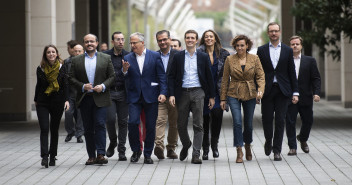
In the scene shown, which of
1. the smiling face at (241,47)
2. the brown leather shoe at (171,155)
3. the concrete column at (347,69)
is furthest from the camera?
the concrete column at (347,69)

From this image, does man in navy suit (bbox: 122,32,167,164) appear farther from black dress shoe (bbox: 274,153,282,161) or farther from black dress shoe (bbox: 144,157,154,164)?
black dress shoe (bbox: 274,153,282,161)

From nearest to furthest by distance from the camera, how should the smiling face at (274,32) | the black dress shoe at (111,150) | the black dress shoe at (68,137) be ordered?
the smiling face at (274,32), the black dress shoe at (111,150), the black dress shoe at (68,137)

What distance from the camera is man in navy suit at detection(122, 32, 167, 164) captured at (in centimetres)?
1192

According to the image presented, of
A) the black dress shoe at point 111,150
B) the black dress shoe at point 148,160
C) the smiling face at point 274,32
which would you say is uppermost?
the smiling face at point 274,32

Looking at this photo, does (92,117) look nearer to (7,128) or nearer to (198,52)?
(198,52)

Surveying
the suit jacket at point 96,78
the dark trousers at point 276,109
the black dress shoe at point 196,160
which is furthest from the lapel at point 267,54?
the suit jacket at point 96,78

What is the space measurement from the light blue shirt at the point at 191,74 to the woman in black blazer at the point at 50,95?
1.64m

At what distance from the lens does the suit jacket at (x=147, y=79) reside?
11930 mm

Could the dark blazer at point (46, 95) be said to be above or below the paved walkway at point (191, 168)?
above

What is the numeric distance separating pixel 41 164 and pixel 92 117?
0.94 metres

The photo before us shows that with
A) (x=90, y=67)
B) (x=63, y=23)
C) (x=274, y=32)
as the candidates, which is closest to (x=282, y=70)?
(x=274, y=32)

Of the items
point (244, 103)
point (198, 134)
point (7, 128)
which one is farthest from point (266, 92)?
point (7, 128)

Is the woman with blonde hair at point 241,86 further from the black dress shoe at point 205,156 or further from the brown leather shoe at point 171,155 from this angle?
the brown leather shoe at point 171,155

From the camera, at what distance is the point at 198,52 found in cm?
1192
